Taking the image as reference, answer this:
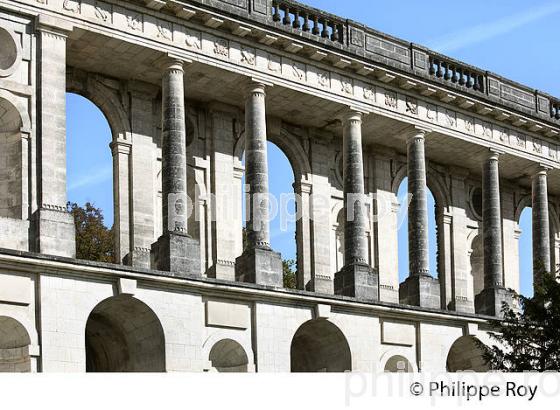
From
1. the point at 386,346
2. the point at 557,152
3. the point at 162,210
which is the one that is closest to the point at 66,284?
the point at 162,210

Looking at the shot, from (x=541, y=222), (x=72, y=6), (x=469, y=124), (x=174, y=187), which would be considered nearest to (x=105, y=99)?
(x=174, y=187)

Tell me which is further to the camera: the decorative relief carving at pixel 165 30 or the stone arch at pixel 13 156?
the decorative relief carving at pixel 165 30

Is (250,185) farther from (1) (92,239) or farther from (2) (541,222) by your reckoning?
(1) (92,239)

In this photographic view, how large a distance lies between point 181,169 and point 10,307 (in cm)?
786

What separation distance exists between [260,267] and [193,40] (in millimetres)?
7568

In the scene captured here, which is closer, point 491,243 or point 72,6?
point 72,6

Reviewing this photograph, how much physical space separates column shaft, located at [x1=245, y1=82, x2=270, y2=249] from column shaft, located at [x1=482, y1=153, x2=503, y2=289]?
11.6 meters

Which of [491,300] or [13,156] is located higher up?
[13,156]

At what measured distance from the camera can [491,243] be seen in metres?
52.4

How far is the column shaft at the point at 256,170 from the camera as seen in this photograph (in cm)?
4419

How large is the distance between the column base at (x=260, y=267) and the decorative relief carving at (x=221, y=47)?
21.2 ft

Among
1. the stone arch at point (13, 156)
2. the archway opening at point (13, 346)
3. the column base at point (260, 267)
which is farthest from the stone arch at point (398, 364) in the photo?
the stone arch at point (13, 156)

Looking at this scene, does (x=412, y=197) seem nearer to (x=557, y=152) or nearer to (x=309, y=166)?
(x=309, y=166)

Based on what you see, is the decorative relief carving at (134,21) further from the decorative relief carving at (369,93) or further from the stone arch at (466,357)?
the stone arch at (466,357)
